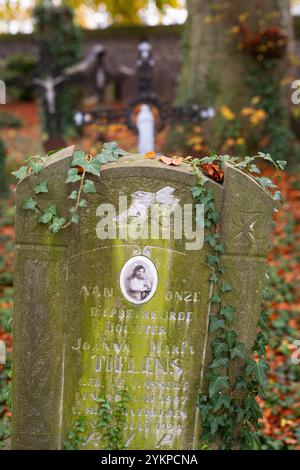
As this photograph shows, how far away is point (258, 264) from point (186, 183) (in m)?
0.76

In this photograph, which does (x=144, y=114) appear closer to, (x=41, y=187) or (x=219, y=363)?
(x=41, y=187)

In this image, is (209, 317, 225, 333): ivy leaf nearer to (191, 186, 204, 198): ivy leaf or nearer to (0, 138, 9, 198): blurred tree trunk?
(191, 186, 204, 198): ivy leaf

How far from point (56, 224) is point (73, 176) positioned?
0.33m

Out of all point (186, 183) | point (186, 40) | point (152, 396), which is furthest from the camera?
Answer: point (186, 40)

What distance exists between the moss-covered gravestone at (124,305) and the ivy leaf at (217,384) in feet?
0.33

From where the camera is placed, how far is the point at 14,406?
3.65 metres

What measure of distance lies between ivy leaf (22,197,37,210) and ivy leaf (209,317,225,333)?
144cm

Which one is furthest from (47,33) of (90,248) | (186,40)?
(90,248)

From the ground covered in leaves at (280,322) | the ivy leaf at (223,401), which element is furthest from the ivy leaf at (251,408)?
the ground covered in leaves at (280,322)

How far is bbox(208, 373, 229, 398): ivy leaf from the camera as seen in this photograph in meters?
3.57

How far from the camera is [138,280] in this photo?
139 inches

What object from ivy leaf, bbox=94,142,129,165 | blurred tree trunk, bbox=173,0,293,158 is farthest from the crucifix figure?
ivy leaf, bbox=94,142,129,165
